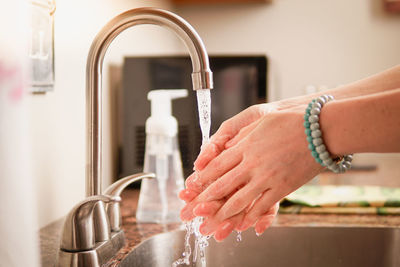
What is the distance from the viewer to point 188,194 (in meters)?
0.83

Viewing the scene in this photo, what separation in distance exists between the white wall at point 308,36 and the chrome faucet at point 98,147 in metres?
1.28

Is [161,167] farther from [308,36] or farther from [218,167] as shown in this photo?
[308,36]

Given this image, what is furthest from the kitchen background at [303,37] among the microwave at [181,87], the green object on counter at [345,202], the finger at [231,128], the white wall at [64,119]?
the finger at [231,128]

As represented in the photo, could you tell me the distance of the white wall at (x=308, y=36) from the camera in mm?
1996

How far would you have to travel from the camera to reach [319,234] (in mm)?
1005

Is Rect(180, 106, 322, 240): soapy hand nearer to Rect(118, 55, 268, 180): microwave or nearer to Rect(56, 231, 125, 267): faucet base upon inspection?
Rect(56, 231, 125, 267): faucet base

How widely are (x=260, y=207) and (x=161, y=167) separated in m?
0.39

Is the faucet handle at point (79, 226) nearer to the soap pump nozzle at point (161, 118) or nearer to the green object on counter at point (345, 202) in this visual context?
the soap pump nozzle at point (161, 118)

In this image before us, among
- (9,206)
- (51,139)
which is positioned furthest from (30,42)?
(9,206)

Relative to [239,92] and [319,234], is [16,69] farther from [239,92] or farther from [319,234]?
[239,92]

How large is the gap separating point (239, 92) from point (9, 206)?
116 centimetres

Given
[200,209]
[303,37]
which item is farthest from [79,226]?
[303,37]

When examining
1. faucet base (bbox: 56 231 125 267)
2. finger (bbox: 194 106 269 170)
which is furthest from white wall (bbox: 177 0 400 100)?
faucet base (bbox: 56 231 125 267)

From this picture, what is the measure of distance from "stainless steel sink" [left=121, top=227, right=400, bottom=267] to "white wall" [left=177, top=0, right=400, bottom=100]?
3.58 ft
